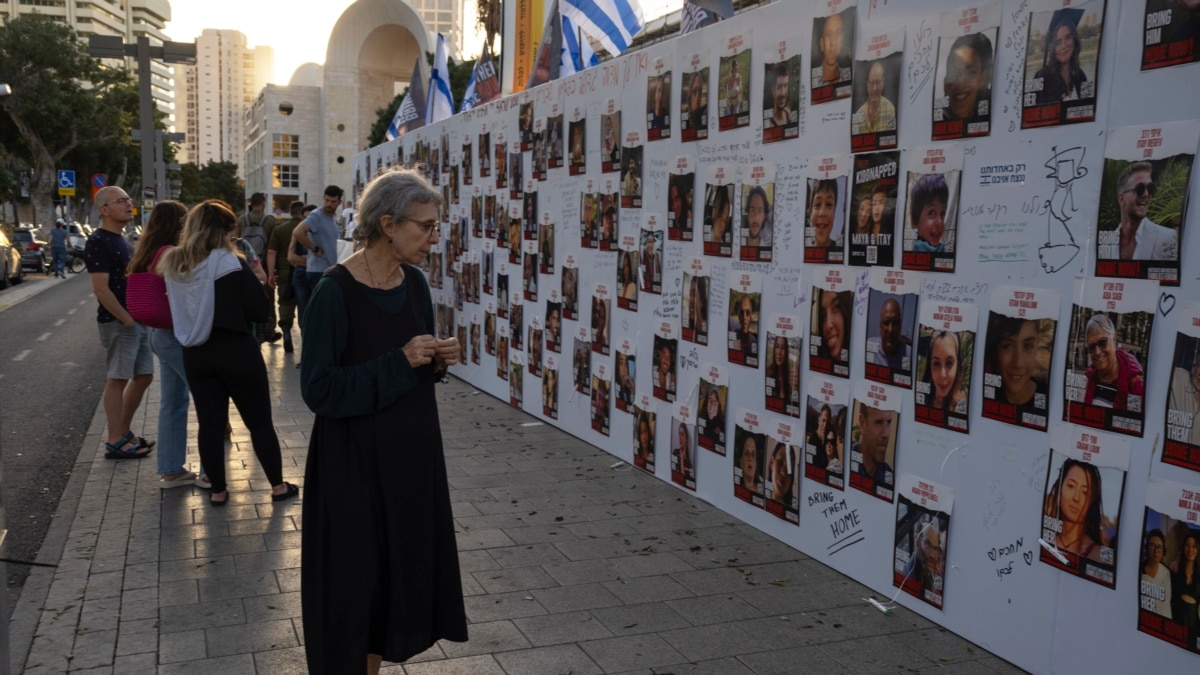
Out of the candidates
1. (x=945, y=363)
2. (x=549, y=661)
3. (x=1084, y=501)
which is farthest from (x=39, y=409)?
(x=1084, y=501)

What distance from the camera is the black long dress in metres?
3.41

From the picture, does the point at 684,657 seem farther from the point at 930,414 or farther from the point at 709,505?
the point at 709,505

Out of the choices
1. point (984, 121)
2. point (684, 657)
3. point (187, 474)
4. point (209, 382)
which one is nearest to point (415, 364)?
point (684, 657)

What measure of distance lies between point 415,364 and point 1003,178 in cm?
244

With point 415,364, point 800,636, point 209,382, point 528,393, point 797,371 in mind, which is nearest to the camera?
point 415,364

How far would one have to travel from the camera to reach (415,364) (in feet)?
11.2

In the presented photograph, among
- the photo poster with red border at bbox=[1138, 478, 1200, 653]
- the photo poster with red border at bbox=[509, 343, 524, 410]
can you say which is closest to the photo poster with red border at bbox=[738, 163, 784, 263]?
the photo poster with red border at bbox=[1138, 478, 1200, 653]

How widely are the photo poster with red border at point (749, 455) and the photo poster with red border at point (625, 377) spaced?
4.77 feet

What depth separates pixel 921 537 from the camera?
15.5ft

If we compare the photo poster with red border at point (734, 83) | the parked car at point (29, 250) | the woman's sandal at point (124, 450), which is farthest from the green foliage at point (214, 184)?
the photo poster with red border at point (734, 83)

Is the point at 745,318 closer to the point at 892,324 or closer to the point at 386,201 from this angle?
the point at 892,324

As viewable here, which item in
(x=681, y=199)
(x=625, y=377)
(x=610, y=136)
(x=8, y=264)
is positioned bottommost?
(x=8, y=264)

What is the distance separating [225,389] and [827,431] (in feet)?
11.7

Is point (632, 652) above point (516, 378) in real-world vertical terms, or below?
below
